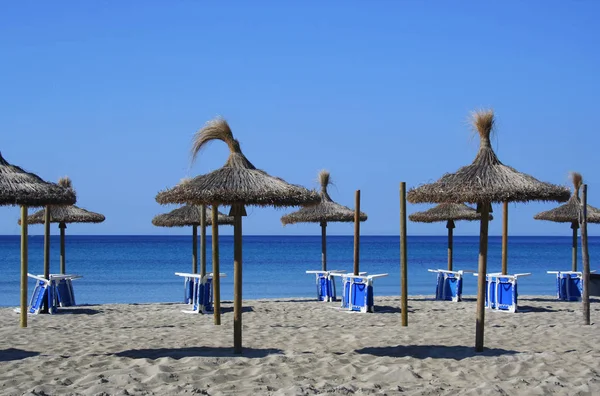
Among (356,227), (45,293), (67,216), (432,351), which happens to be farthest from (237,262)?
(67,216)

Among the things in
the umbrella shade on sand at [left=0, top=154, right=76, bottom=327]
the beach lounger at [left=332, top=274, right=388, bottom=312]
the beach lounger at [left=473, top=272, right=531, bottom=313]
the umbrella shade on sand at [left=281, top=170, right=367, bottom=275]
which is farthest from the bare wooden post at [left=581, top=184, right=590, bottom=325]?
the umbrella shade on sand at [left=0, top=154, right=76, bottom=327]

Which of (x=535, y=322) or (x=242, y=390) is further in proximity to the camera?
(x=535, y=322)

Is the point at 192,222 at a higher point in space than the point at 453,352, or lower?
higher

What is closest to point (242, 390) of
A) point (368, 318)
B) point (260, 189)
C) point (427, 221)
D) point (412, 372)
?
point (412, 372)

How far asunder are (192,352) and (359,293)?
15.9 feet

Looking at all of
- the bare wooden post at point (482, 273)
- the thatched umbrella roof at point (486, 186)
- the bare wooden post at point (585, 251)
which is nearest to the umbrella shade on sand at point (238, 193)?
the thatched umbrella roof at point (486, 186)

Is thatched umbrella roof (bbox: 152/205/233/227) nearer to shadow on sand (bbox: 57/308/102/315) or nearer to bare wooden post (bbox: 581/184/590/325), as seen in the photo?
shadow on sand (bbox: 57/308/102/315)

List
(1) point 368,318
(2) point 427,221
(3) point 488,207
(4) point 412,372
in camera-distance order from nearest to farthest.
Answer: (4) point 412,372, (3) point 488,207, (1) point 368,318, (2) point 427,221

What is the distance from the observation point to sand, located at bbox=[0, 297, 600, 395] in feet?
18.1

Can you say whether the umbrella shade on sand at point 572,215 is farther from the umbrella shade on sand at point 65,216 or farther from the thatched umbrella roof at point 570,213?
the umbrella shade on sand at point 65,216

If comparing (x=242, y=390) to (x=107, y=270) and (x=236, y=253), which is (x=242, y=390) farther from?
(x=107, y=270)

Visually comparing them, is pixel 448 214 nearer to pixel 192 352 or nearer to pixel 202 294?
pixel 202 294

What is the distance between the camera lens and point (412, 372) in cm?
600

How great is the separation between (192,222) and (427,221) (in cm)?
447
